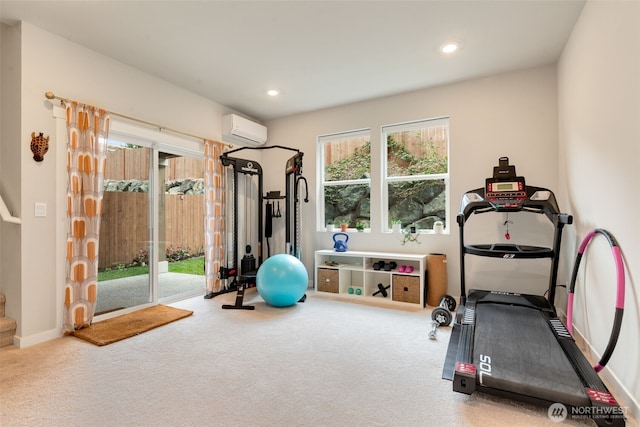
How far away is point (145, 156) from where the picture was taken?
150 inches

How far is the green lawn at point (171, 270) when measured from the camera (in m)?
3.50

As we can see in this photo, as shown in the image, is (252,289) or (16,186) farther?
(252,289)

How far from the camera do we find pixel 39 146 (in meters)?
2.79

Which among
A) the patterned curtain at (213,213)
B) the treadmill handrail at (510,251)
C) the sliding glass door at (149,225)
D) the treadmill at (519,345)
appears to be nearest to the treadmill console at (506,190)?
the treadmill at (519,345)

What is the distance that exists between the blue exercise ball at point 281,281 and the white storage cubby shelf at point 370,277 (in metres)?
0.73

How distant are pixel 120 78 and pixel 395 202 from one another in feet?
12.2

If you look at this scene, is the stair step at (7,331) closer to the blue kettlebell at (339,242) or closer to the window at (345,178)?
the blue kettlebell at (339,242)

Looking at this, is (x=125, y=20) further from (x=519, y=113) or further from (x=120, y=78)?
(x=519, y=113)

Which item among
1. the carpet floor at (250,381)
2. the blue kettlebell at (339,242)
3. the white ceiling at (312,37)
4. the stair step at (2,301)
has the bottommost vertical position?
the carpet floor at (250,381)

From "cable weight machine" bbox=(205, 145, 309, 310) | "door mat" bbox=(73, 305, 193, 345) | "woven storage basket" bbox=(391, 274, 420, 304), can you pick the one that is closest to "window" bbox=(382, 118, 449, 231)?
"woven storage basket" bbox=(391, 274, 420, 304)

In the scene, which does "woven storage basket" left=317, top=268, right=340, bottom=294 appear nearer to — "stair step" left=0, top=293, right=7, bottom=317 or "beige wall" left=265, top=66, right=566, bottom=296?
"beige wall" left=265, top=66, right=566, bottom=296

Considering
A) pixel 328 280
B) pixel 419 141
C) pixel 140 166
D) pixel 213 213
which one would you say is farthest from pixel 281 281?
pixel 419 141

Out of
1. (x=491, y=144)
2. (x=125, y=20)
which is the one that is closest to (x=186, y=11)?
(x=125, y=20)

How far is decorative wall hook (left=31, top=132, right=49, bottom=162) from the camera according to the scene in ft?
9.06
